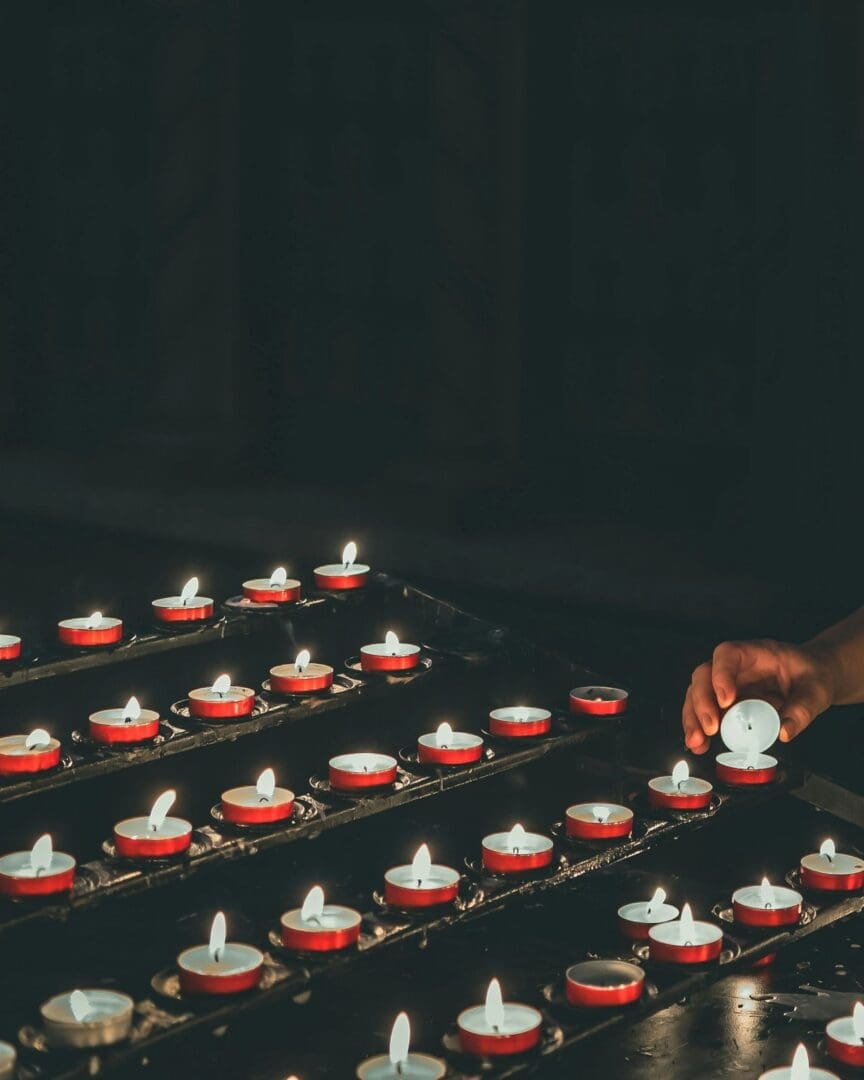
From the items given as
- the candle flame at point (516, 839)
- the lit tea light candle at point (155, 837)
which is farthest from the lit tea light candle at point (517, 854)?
the lit tea light candle at point (155, 837)

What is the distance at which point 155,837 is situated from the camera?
7.72 feet

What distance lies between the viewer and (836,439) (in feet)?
13.3

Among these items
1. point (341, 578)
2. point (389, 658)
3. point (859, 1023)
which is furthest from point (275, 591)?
point (859, 1023)

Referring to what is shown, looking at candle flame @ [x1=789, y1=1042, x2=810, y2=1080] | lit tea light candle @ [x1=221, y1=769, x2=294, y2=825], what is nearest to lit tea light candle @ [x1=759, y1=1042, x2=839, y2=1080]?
candle flame @ [x1=789, y1=1042, x2=810, y2=1080]

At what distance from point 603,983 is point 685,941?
171 millimetres

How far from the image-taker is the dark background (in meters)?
4.12

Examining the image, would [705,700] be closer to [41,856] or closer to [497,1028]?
[497,1028]

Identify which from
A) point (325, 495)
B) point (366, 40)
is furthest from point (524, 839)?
point (366, 40)

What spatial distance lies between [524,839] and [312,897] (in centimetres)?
46

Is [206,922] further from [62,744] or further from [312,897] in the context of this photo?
[312,897]

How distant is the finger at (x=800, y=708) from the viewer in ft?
8.54

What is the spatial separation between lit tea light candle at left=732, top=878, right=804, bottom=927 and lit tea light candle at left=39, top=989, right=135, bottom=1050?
96 centimetres

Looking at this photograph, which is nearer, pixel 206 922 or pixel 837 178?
pixel 206 922

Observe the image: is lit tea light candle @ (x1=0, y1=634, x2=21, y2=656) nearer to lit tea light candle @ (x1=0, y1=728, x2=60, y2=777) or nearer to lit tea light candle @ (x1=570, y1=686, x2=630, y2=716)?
lit tea light candle @ (x1=0, y1=728, x2=60, y2=777)
